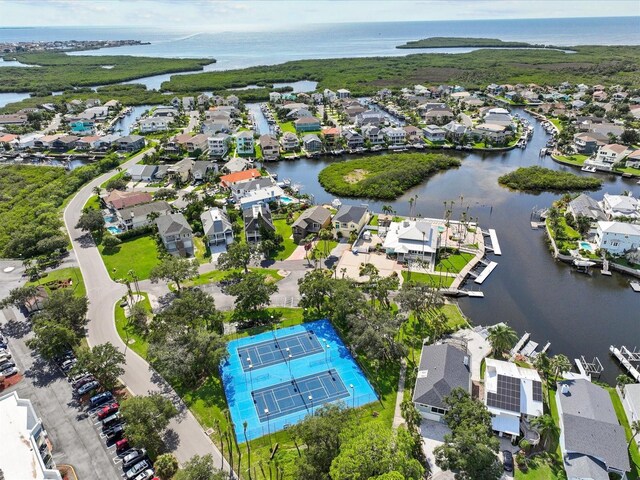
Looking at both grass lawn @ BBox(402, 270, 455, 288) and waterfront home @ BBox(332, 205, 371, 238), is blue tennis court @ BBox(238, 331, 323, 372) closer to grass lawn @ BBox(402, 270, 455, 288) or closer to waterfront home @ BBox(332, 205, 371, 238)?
grass lawn @ BBox(402, 270, 455, 288)

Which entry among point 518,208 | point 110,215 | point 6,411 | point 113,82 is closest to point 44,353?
point 6,411

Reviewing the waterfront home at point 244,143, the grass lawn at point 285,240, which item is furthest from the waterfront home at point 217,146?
the grass lawn at point 285,240

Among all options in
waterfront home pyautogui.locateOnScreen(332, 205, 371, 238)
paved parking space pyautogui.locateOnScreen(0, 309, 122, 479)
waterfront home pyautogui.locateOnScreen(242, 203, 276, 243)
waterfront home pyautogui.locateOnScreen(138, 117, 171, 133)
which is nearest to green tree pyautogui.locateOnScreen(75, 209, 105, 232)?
paved parking space pyautogui.locateOnScreen(0, 309, 122, 479)

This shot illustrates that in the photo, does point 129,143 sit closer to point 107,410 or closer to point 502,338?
point 107,410

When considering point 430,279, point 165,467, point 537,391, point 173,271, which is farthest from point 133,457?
point 430,279

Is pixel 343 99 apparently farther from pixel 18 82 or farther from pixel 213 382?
pixel 18 82

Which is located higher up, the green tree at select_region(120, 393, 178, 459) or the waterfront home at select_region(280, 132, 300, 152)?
the waterfront home at select_region(280, 132, 300, 152)
